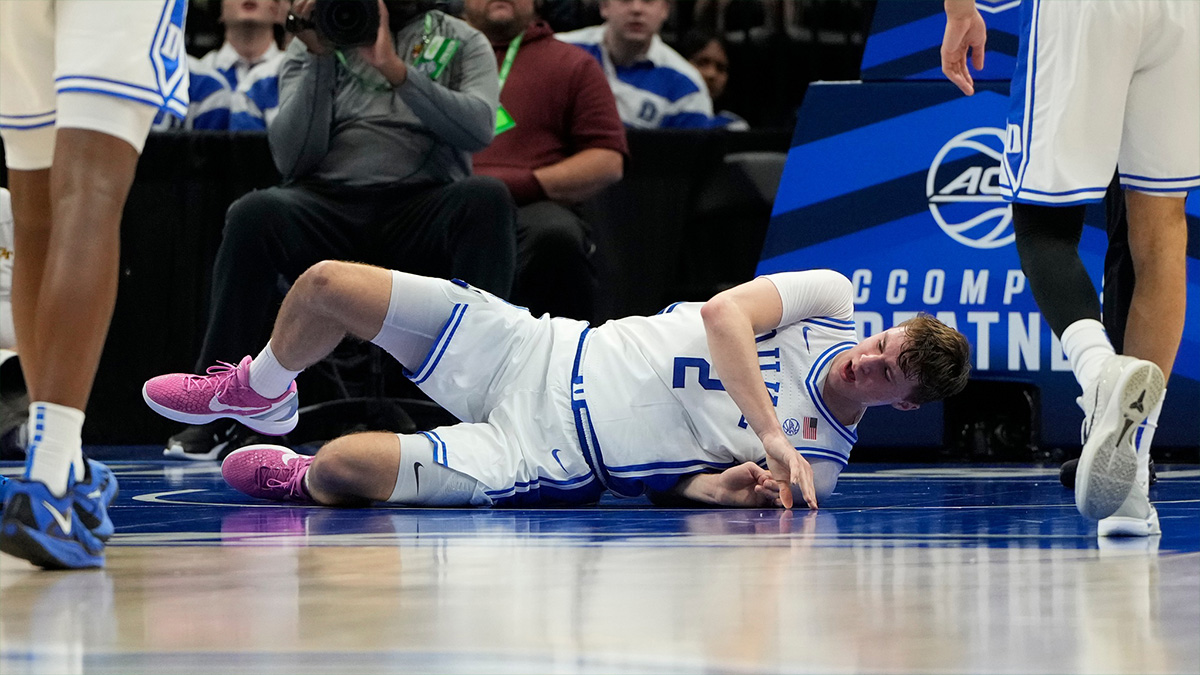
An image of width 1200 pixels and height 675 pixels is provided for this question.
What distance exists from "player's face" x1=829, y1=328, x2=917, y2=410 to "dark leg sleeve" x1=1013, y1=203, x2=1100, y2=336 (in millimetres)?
358

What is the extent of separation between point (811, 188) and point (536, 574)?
274 cm

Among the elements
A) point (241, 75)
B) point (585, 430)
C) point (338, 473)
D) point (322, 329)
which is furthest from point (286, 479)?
point (241, 75)

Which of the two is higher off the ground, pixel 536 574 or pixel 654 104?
pixel 654 104

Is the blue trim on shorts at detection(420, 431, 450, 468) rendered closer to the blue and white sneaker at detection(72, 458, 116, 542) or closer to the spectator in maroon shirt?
the blue and white sneaker at detection(72, 458, 116, 542)

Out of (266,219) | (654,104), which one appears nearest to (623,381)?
(266,219)

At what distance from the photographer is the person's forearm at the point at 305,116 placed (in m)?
4.59

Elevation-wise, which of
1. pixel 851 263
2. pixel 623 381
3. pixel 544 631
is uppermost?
pixel 851 263

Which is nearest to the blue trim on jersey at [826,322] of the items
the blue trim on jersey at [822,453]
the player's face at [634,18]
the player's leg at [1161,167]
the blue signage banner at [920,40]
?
the blue trim on jersey at [822,453]

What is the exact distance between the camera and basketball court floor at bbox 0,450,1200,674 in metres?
1.46

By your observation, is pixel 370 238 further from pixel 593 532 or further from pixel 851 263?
pixel 593 532

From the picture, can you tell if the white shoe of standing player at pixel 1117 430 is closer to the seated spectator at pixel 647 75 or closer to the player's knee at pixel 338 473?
the player's knee at pixel 338 473

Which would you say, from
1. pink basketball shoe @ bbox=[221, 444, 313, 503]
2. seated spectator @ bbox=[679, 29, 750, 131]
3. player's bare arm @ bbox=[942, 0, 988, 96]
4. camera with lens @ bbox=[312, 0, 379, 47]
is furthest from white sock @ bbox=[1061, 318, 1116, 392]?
seated spectator @ bbox=[679, 29, 750, 131]

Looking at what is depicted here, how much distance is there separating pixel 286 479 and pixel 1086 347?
66.7 inches

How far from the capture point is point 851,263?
4500 mm
